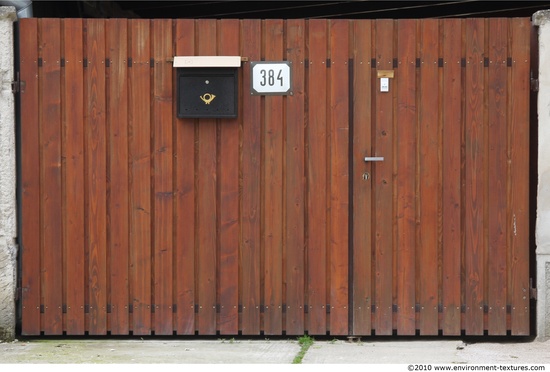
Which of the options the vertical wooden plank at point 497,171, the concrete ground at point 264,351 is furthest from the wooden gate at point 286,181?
the concrete ground at point 264,351

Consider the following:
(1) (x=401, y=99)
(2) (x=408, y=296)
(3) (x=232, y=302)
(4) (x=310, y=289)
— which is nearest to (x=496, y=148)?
(1) (x=401, y=99)

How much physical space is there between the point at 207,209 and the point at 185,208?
150mm

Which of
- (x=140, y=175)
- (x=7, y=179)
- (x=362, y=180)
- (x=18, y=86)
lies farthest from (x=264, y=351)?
(x=18, y=86)

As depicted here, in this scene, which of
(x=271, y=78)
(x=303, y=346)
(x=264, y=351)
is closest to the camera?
(x=264, y=351)

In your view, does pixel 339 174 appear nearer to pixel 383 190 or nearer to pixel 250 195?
pixel 383 190

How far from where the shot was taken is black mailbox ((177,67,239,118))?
5980 mm

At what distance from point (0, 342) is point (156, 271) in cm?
117

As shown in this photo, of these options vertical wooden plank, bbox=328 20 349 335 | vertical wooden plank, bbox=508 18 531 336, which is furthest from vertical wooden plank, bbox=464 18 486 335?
vertical wooden plank, bbox=328 20 349 335

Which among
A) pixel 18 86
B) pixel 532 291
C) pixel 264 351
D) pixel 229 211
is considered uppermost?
pixel 18 86

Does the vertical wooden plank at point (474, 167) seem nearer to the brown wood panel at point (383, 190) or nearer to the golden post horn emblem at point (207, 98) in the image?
the brown wood panel at point (383, 190)

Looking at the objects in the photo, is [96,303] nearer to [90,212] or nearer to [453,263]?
[90,212]

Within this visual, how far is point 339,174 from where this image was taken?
19.8 ft

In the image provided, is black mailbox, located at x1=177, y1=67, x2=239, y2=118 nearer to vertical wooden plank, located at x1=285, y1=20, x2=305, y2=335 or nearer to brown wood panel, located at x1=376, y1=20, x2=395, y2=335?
vertical wooden plank, located at x1=285, y1=20, x2=305, y2=335

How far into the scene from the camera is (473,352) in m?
5.76
